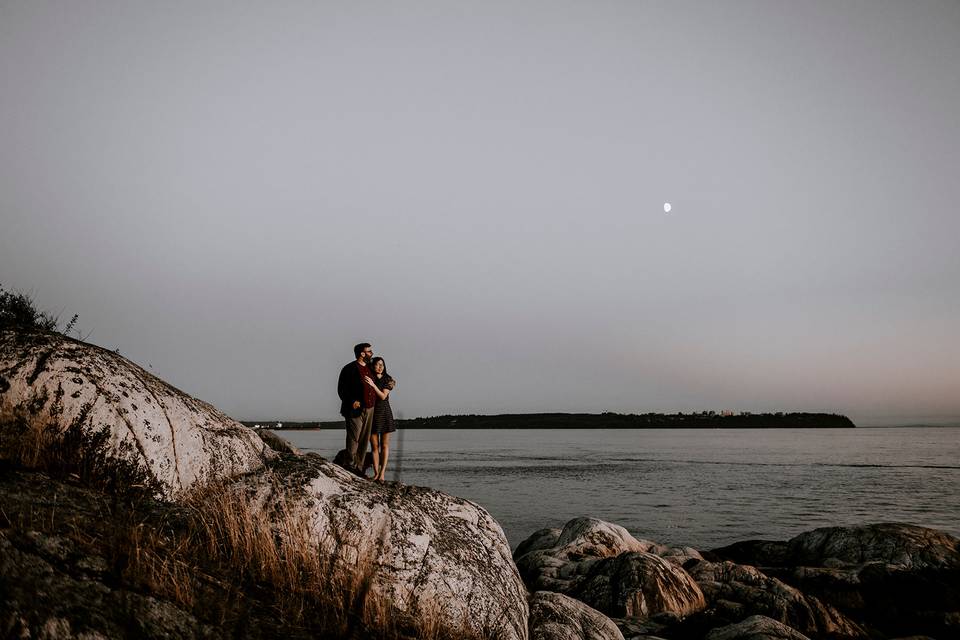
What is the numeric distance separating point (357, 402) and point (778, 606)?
7917mm

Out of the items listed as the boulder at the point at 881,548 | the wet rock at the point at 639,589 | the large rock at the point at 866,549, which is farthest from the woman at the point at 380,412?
the boulder at the point at 881,548

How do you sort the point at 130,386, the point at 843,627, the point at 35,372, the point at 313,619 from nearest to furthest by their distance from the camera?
the point at 313,619, the point at 35,372, the point at 130,386, the point at 843,627

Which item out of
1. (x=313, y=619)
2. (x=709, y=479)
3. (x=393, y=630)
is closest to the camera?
(x=313, y=619)

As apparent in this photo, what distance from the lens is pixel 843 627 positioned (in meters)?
9.54

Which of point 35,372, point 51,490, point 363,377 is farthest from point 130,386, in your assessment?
point 363,377

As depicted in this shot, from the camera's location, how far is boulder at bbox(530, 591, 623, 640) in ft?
20.8

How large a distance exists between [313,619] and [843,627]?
9240 mm

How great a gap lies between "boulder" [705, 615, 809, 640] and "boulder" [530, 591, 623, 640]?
72.9 inches

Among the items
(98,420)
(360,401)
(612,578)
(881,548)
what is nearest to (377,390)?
(360,401)

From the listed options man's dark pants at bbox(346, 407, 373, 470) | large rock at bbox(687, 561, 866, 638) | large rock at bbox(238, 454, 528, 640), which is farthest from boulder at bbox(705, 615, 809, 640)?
man's dark pants at bbox(346, 407, 373, 470)

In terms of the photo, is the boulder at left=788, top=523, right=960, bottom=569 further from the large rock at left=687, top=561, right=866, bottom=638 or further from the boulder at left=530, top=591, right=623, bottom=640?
the boulder at left=530, top=591, right=623, bottom=640

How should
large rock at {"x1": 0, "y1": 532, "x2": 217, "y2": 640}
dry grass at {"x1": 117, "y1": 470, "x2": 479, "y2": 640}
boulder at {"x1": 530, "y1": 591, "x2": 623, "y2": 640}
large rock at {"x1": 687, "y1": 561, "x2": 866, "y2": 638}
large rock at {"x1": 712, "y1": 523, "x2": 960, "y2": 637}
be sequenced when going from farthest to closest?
large rock at {"x1": 712, "y1": 523, "x2": 960, "y2": 637} < large rock at {"x1": 687, "y1": 561, "x2": 866, "y2": 638} < boulder at {"x1": 530, "y1": 591, "x2": 623, "y2": 640} < dry grass at {"x1": 117, "y1": 470, "x2": 479, "y2": 640} < large rock at {"x1": 0, "y1": 532, "x2": 217, "y2": 640}

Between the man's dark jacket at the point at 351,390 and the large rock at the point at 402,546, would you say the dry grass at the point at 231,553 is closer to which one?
the large rock at the point at 402,546

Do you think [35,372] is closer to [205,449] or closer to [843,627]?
[205,449]
